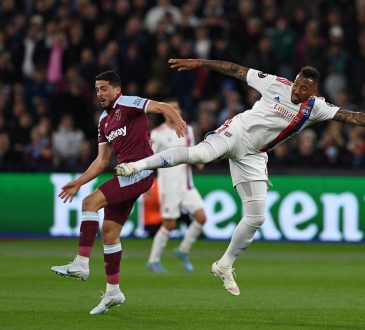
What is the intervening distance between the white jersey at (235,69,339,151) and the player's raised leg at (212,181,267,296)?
0.45 meters

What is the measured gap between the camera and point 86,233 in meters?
11.3

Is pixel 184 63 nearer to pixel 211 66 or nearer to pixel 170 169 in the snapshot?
pixel 211 66

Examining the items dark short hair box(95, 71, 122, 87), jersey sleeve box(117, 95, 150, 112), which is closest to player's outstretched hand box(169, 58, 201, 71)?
jersey sleeve box(117, 95, 150, 112)

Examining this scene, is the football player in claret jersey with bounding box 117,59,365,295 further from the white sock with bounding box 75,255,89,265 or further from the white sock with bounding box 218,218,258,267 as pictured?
the white sock with bounding box 75,255,89,265

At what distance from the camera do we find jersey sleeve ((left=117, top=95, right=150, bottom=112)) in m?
11.1

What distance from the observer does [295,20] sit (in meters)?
23.8

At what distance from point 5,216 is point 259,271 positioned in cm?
653

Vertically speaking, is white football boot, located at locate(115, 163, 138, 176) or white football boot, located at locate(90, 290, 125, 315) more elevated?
white football boot, located at locate(115, 163, 138, 176)

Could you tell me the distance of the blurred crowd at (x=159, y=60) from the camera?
22.3 meters

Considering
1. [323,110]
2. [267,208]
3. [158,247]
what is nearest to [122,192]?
[323,110]

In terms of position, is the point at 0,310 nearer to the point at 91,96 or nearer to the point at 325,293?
the point at 325,293

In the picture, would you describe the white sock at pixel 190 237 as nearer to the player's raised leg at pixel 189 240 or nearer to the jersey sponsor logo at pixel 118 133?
the player's raised leg at pixel 189 240

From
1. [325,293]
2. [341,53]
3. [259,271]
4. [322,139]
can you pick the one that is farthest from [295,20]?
[325,293]

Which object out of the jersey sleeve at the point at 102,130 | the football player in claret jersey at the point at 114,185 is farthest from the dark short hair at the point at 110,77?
the jersey sleeve at the point at 102,130
